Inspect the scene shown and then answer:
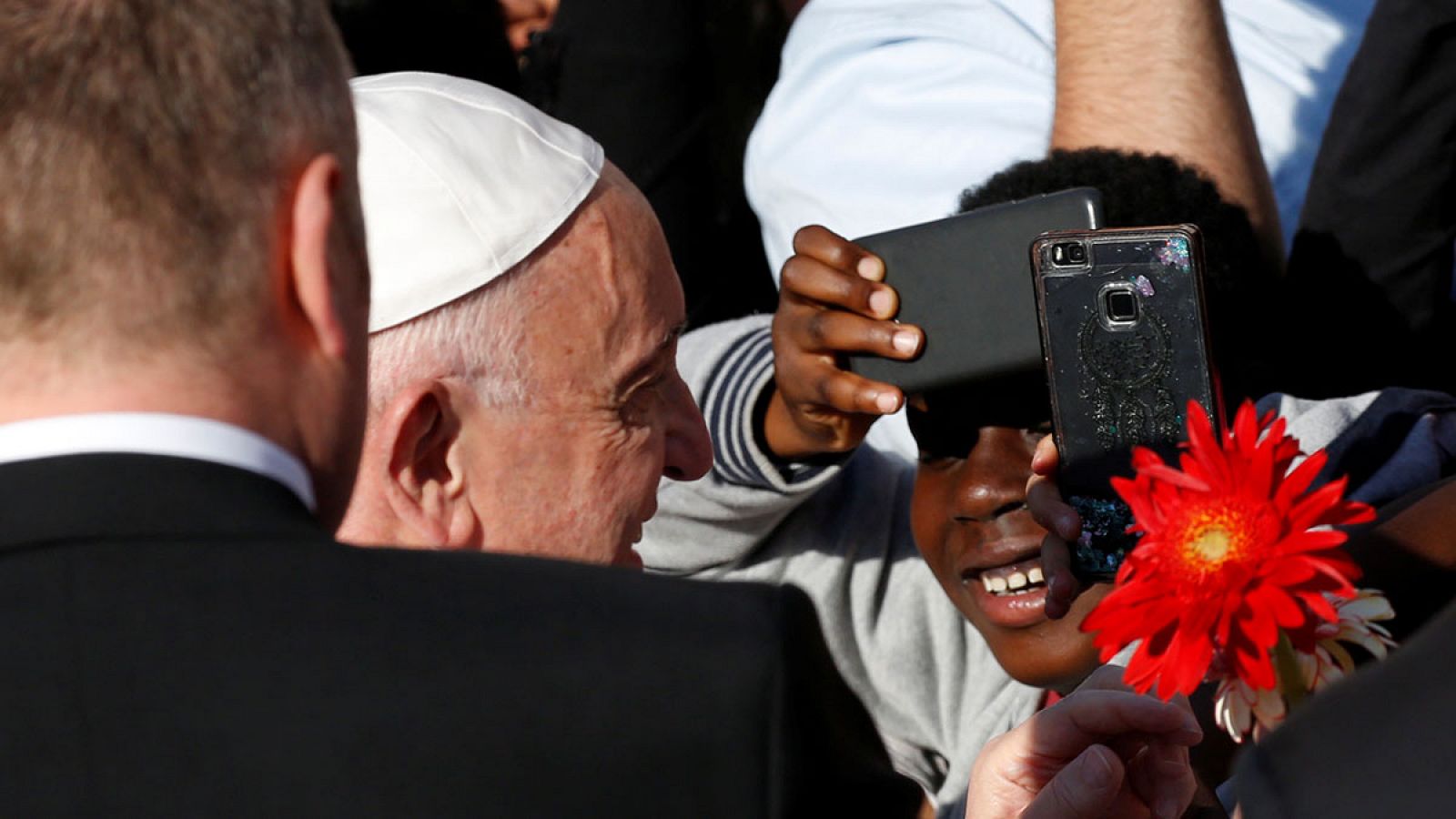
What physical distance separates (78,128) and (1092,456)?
1.32 metres

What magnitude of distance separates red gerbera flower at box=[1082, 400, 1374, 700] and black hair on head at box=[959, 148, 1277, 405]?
1242 millimetres

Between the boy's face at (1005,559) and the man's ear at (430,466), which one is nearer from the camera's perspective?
the man's ear at (430,466)

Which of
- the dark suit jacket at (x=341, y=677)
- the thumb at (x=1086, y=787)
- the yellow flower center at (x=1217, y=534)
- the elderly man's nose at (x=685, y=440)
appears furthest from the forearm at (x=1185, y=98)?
the dark suit jacket at (x=341, y=677)

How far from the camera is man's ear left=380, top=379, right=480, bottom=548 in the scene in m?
1.89

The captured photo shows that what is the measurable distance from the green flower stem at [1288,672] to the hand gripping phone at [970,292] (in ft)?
3.24

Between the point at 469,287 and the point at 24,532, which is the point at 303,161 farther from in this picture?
the point at 469,287

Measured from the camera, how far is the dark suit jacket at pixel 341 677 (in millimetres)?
1076

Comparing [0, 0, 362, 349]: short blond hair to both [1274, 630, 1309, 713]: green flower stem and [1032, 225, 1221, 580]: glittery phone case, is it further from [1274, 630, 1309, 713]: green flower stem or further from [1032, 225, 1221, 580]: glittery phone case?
[1032, 225, 1221, 580]: glittery phone case

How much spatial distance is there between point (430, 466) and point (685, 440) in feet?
1.49

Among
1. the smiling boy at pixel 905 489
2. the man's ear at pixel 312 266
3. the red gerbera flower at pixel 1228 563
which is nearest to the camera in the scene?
the man's ear at pixel 312 266

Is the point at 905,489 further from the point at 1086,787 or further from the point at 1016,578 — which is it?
the point at 1086,787

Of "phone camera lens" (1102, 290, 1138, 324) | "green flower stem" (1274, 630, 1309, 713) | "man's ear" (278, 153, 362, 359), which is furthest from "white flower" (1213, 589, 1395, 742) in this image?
"man's ear" (278, 153, 362, 359)

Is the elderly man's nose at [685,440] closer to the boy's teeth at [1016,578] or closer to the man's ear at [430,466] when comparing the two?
the man's ear at [430,466]

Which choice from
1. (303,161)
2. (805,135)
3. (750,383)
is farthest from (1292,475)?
(805,135)
